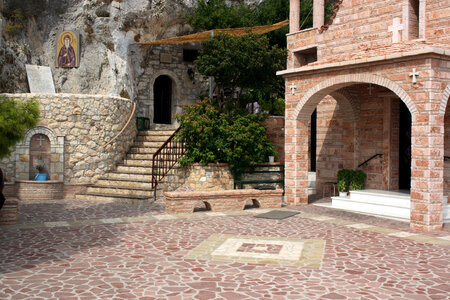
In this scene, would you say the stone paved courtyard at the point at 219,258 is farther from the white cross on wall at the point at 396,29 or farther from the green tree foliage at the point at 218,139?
the white cross on wall at the point at 396,29

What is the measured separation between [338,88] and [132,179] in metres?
6.73

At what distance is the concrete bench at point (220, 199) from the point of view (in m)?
10.2

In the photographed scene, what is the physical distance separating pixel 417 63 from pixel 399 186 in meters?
4.67

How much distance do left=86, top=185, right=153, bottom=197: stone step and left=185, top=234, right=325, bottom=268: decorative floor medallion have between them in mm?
5184

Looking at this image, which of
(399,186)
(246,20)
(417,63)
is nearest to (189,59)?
(246,20)

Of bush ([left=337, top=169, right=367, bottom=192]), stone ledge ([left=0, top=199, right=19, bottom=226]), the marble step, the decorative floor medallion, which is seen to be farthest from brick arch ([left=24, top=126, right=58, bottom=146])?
bush ([left=337, top=169, right=367, bottom=192])

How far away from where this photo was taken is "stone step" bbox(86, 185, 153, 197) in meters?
12.5

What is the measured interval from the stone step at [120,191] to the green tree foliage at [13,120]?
4788 millimetres

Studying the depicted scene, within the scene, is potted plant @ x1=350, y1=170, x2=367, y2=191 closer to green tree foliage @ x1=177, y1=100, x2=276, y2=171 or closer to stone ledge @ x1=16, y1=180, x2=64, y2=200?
green tree foliage @ x1=177, y1=100, x2=276, y2=171

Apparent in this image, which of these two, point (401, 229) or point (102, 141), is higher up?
point (102, 141)

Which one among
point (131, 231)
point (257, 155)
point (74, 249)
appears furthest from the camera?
point (257, 155)

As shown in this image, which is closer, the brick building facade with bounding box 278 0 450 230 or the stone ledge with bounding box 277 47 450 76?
the stone ledge with bounding box 277 47 450 76

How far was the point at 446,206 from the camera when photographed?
9625 mm

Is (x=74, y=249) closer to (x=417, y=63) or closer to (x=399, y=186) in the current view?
(x=417, y=63)
